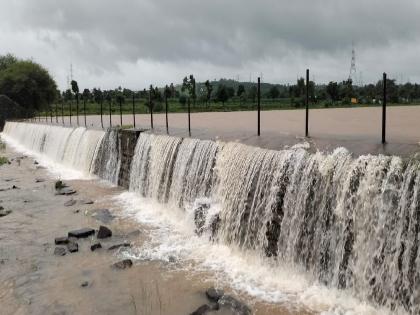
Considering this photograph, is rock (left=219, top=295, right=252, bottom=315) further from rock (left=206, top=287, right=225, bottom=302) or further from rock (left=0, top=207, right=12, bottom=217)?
rock (left=0, top=207, right=12, bottom=217)

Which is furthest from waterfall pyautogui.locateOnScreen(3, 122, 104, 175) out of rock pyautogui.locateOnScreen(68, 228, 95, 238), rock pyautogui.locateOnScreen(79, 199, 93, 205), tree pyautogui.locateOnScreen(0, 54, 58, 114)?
tree pyautogui.locateOnScreen(0, 54, 58, 114)

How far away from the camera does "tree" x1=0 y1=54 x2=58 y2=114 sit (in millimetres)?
66000

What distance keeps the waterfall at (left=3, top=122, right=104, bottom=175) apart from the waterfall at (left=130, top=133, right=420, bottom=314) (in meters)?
11.0

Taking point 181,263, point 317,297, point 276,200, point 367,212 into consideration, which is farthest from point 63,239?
point 367,212

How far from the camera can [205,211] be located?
38.0 ft

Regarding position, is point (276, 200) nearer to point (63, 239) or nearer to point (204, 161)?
point (204, 161)

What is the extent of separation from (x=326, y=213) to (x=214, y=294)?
2.48m

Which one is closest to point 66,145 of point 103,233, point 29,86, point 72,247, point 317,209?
point 103,233

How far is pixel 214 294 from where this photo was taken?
25.7 ft

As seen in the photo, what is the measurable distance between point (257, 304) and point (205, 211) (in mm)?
4210

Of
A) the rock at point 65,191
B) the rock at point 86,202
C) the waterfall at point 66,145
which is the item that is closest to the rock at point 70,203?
the rock at point 86,202

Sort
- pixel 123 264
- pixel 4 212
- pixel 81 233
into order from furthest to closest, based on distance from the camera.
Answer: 1. pixel 4 212
2. pixel 81 233
3. pixel 123 264

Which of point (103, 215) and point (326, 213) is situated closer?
point (326, 213)

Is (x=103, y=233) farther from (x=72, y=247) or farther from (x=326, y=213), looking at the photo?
(x=326, y=213)
